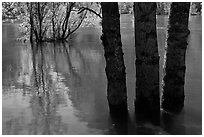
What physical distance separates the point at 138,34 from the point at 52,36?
23.6 metres

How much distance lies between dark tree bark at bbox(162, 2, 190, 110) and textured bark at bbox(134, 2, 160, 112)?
59 centimetres

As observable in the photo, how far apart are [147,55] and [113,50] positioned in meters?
0.73

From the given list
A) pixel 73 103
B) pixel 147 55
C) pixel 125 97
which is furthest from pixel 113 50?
pixel 73 103

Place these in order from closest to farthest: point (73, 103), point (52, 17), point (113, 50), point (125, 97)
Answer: point (113, 50) → point (125, 97) → point (73, 103) → point (52, 17)

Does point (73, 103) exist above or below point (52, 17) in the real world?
below

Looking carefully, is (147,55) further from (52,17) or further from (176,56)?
(52,17)

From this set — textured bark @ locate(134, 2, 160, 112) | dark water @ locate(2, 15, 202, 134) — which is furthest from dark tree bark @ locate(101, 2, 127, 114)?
dark water @ locate(2, 15, 202, 134)

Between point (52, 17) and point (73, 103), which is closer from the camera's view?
point (73, 103)

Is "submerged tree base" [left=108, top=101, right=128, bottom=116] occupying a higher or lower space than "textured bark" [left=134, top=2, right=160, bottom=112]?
lower

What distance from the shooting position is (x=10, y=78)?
14297mm

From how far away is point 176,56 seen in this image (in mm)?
8391

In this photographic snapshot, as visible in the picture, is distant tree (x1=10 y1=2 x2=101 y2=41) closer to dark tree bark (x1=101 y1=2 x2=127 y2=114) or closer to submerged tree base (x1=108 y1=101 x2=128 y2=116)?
submerged tree base (x1=108 y1=101 x2=128 y2=116)

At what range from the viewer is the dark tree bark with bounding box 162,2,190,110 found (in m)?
8.18

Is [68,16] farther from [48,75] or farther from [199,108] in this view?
[199,108]
